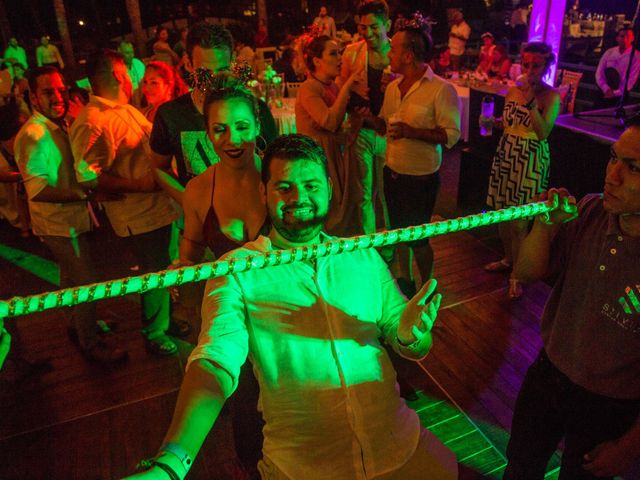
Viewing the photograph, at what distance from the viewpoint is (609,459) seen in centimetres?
151

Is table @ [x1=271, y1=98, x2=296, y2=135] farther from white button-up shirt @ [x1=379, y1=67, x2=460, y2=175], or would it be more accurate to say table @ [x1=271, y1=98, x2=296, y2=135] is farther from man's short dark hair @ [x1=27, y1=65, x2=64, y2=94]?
man's short dark hair @ [x1=27, y1=65, x2=64, y2=94]

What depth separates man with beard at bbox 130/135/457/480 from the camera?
133 centimetres

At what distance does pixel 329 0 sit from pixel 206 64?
71.7 feet

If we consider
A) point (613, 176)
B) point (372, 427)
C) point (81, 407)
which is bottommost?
point (81, 407)

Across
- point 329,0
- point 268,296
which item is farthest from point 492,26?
point 268,296

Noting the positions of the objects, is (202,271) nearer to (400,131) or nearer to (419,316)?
(419,316)

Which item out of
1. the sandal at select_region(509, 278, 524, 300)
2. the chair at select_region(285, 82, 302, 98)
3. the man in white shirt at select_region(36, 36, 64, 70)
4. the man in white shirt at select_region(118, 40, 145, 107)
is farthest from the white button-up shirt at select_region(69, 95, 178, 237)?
the man in white shirt at select_region(36, 36, 64, 70)

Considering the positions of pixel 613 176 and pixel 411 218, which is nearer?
pixel 613 176

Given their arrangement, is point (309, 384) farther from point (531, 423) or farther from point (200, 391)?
point (531, 423)

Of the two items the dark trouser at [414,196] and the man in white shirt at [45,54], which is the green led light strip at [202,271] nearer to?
the dark trouser at [414,196]

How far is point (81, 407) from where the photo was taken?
9.40 ft

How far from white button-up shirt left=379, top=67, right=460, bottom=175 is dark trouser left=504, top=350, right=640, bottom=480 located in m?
1.78

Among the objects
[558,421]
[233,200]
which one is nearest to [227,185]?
[233,200]

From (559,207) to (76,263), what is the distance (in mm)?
2636
